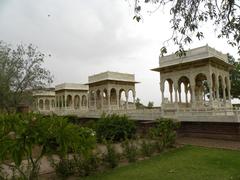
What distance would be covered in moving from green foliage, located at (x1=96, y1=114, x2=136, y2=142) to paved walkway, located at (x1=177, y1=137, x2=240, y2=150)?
303cm

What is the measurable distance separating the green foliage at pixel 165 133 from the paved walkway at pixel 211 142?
1548mm

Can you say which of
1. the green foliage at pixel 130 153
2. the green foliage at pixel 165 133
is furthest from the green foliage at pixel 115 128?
the green foliage at pixel 130 153

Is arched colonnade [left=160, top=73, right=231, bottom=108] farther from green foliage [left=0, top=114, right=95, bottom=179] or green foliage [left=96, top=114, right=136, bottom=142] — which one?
green foliage [left=0, top=114, right=95, bottom=179]

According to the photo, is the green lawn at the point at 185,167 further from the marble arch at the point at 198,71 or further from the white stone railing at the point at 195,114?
the marble arch at the point at 198,71

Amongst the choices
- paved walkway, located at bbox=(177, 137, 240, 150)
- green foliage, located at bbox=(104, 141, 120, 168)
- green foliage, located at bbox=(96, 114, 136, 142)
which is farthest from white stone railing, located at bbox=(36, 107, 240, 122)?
green foliage, located at bbox=(104, 141, 120, 168)

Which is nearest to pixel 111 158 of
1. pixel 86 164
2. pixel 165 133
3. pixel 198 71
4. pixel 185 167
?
pixel 86 164

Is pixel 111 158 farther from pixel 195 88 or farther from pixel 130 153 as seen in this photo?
pixel 195 88

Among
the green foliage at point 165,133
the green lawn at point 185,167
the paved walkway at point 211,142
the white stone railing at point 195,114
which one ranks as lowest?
the green lawn at point 185,167

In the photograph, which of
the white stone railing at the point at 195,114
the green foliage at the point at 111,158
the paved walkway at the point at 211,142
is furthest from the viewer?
the white stone railing at the point at 195,114

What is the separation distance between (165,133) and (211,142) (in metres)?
2.80

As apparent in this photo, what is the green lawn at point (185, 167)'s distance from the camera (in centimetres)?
769

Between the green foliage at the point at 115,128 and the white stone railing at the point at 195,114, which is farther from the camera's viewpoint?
the green foliage at the point at 115,128

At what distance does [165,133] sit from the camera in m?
12.1

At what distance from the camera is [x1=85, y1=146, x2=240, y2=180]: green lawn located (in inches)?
303
